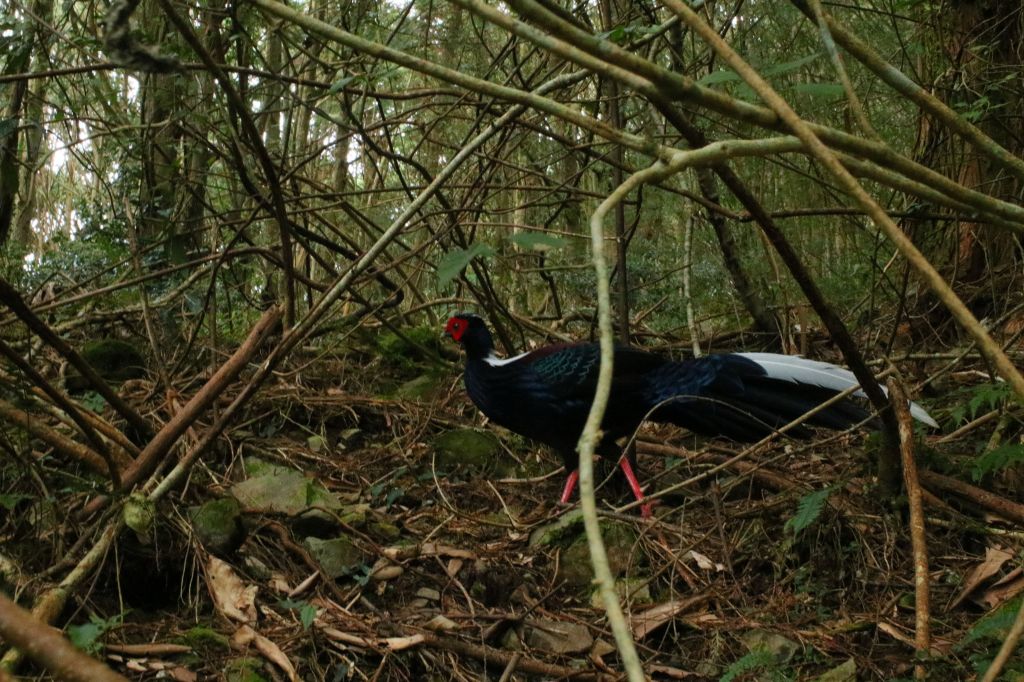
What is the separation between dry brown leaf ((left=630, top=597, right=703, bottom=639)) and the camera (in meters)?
3.43

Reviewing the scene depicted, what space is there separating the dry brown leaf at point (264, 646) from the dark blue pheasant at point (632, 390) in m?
1.81

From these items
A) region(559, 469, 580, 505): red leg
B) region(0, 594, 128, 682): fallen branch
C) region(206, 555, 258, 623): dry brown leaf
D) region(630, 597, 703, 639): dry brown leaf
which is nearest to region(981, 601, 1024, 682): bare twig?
region(0, 594, 128, 682): fallen branch

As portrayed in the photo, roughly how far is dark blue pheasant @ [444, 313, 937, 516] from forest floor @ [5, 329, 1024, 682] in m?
0.27

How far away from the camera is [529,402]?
15.3ft

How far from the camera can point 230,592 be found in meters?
3.34

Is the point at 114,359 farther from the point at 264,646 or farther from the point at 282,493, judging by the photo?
the point at 264,646

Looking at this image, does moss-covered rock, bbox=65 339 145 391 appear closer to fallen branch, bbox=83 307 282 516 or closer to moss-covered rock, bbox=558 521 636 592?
fallen branch, bbox=83 307 282 516

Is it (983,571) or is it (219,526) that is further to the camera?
(219,526)

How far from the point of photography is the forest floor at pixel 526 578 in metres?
3.06

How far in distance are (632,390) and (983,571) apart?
5.74 ft

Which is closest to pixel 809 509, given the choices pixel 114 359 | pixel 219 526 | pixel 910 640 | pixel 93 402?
pixel 910 640

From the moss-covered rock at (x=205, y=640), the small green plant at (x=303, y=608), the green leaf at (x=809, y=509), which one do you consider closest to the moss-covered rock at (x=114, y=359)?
the small green plant at (x=303, y=608)

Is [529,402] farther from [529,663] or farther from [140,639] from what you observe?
[140,639]

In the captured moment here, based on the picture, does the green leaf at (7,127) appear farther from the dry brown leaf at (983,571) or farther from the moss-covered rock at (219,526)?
the dry brown leaf at (983,571)
